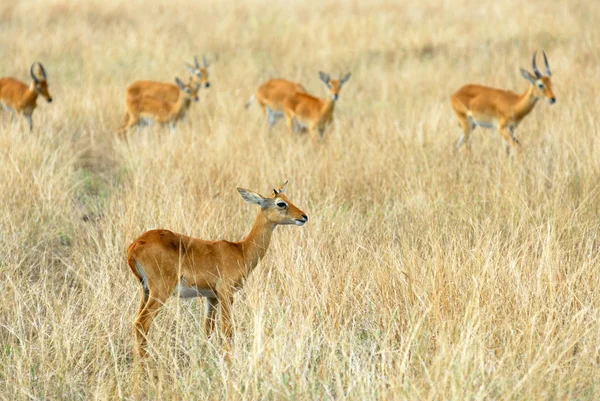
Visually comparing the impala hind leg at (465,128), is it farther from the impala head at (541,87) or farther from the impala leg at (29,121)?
the impala leg at (29,121)

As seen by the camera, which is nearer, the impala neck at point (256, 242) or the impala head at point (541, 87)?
the impala neck at point (256, 242)

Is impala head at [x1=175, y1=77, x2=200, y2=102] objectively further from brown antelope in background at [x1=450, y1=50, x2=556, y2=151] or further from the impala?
brown antelope in background at [x1=450, y1=50, x2=556, y2=151]

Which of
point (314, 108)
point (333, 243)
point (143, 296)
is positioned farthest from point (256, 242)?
point (314, 108)

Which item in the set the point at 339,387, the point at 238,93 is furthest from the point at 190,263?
the point at 238,93

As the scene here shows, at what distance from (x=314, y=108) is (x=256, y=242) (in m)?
5.56

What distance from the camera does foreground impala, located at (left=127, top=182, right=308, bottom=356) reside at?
385cm

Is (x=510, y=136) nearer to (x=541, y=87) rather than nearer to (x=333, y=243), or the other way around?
(x=541, y=87)

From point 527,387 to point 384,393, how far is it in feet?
1.90

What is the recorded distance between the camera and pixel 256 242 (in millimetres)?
4266

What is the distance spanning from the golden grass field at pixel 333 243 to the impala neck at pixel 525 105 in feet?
0.74

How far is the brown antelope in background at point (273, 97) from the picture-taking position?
1046cm

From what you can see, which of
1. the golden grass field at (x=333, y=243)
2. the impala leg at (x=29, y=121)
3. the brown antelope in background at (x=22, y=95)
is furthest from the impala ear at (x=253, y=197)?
the brown antelope in background at (x=22, y=95)

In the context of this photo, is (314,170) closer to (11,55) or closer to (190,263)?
(190,263)

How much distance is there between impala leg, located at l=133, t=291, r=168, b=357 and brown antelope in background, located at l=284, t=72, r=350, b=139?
5.60 meters
